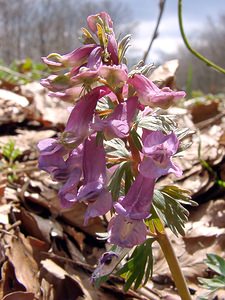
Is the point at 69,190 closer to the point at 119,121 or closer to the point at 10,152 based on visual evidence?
the point at 119,121

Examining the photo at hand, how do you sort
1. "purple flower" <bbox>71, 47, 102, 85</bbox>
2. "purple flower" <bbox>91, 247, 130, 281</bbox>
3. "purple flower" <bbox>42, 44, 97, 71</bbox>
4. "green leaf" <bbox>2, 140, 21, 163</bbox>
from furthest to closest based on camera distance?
"green leaf" <bbox>2, 140, 21, 163</bbox>
"purple flower" <bbox>91, 247, 130, 281</bbox>
"purple flower" <bbox>42, 44, 97, 71</bbox>
"purple flower" <bbox>71, 47, 102, 85</bbox>

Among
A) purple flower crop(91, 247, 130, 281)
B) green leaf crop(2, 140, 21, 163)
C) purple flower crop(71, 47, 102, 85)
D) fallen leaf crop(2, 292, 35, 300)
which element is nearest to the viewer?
purple flower crop(71, 47, 102, 85)

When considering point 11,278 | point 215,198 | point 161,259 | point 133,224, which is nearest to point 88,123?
point 133,224

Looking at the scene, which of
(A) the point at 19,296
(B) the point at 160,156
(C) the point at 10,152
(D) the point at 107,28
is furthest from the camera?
(C) the point at 10,152

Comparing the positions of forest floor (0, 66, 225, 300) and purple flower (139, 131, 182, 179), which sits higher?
purple flower (139, 131, 182, 179)

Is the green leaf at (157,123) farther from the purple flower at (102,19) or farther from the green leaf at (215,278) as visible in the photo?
the green leaf at (215,278)

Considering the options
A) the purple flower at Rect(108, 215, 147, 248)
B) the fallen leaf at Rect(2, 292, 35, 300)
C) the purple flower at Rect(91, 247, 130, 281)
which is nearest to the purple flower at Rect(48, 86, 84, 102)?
the purple flower at Rect(108, 215, 147, 248)

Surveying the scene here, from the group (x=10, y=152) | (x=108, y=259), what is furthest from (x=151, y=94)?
(x=10, y=152)

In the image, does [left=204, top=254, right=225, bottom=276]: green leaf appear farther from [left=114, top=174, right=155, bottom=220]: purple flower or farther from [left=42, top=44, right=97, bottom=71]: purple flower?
[left=42, top=44, right=97, bottom=71]: purple flower
